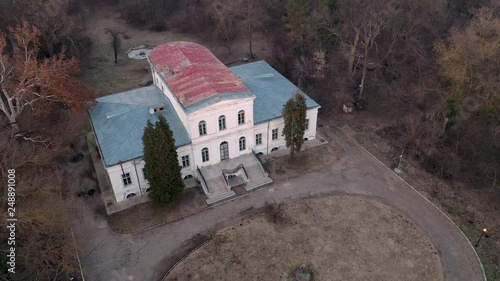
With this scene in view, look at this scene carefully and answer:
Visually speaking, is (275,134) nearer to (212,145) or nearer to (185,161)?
(212,145)

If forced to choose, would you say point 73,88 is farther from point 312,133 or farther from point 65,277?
point 312,133

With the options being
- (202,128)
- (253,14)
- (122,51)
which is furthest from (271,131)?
(122,51)

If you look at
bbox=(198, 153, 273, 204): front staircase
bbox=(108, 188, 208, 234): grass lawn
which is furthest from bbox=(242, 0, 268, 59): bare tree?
bbox=(108, 188, 208, 234): grass lawn

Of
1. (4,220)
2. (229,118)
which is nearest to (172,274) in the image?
(4,220)

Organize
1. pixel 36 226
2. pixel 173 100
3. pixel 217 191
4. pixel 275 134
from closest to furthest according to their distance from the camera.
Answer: pixel 36 226, pixel 217 191, pixel 173 100, pixel 275 134

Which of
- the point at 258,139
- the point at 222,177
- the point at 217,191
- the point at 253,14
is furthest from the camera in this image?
the point at 253,14

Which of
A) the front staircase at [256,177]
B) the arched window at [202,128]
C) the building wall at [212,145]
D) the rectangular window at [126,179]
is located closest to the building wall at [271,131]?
the building wall at [212,145]
